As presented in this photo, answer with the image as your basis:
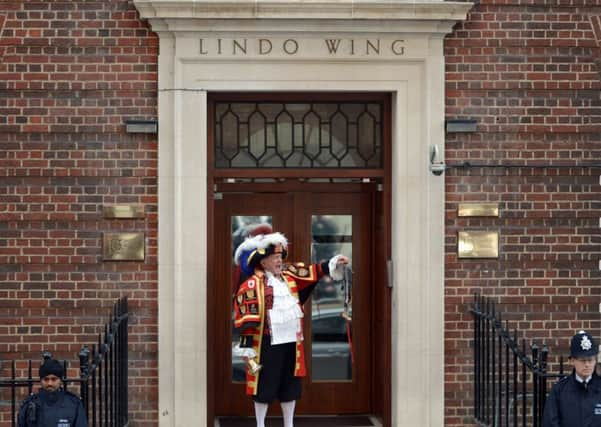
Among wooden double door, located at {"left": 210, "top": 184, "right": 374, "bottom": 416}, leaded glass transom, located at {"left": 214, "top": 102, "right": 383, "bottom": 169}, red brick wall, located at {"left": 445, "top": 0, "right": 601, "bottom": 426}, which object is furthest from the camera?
wooden double door, located at {"left": 210, "top": 184, "right": 374, "bottom": 416}

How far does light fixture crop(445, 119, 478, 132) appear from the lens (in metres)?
10.9

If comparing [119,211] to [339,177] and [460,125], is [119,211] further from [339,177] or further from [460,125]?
[460,125]

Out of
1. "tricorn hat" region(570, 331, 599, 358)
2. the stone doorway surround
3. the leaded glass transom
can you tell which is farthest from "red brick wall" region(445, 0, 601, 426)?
"tricorn hat" region(570, 331, 599, 358)

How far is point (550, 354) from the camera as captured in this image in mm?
10984

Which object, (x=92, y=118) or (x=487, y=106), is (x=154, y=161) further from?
(x=487, y=106)

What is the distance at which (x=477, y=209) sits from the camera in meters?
10.9

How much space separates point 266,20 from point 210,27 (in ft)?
1.63

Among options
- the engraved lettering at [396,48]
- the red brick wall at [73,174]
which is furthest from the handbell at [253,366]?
the engraved lettering at [396,48]

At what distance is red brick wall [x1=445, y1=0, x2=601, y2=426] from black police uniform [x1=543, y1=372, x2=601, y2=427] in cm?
274

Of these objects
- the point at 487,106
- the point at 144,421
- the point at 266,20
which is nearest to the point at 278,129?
the point at 266,20

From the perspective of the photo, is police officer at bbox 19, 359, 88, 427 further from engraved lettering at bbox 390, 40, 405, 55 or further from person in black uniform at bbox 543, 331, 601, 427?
engraved lettering at bbox 390, 40, 405, 55

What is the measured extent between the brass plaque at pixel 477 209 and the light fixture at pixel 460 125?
67cm

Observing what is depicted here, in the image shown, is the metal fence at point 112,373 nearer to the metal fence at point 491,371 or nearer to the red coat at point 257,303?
the red coat at point 257,303

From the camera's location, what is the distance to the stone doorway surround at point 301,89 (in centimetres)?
1066
